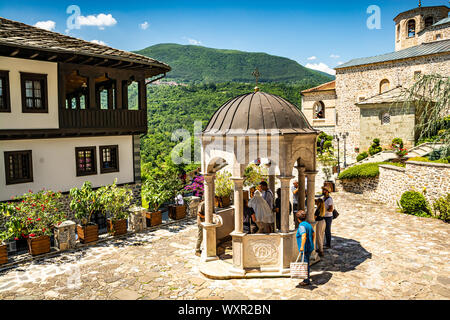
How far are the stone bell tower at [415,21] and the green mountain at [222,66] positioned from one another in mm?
26269

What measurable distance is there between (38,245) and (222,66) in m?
68.0

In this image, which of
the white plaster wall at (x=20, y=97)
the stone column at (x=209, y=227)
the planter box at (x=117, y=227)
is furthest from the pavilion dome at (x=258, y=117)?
the white plaster wall at (x=20, y=97)

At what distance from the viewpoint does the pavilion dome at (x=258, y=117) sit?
298 inches

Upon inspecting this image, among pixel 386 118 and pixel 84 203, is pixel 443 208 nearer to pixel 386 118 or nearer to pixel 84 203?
pixel 84 203

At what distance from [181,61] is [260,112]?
2744 inches

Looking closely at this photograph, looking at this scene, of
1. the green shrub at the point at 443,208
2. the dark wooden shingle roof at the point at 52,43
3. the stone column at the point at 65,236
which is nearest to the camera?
the stone column at the point at 65,236

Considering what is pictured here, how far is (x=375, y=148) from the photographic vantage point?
25.9 m

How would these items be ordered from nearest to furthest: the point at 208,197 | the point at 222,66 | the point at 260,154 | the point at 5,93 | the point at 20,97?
the point at 260,154
the point at 208,197
the point at 5,93
the point at 20,97
the point at 222,66

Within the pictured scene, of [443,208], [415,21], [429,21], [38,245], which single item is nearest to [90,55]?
[38,245]

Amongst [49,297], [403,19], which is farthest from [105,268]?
[403,19]

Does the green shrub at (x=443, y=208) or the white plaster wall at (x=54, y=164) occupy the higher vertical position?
the white plaster wall at (x=54, y=164)

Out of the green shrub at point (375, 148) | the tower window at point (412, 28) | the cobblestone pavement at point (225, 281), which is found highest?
the tower window at point (412, 28)

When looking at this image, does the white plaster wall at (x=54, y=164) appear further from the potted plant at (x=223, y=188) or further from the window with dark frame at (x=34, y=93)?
the potted plant at (x=223, y=188)

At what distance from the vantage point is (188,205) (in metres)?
13.4
